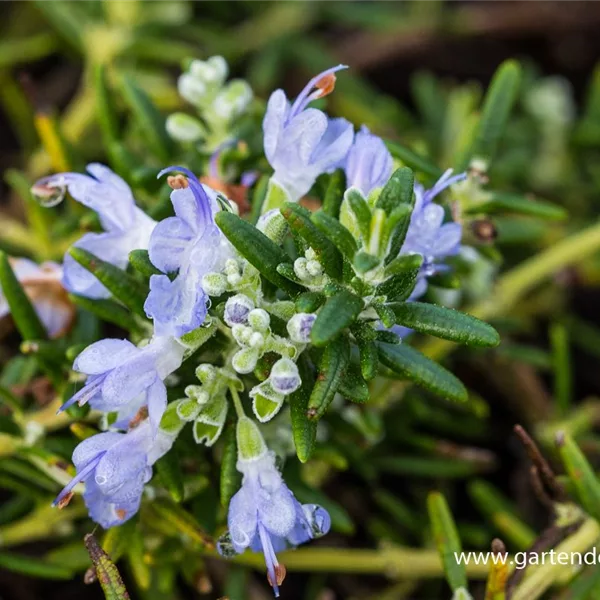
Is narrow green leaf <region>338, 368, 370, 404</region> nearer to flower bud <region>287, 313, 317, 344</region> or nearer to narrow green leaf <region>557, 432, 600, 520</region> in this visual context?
flower bud <region>287, 313, 317, 344</region>

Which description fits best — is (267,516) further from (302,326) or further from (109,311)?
(109,311)


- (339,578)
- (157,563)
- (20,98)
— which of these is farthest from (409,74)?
(157,563)

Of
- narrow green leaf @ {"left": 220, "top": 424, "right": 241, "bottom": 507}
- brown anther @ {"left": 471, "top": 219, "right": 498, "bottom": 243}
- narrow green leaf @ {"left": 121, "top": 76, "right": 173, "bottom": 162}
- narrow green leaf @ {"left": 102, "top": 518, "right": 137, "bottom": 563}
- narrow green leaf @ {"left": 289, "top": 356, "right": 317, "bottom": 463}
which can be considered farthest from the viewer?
narrow green leaf @ {"left": 121, "top": 76, "right": 173, "bottom": 162}

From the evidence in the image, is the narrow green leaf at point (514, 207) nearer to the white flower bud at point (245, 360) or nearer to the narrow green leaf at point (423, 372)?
the narrow green leaf at point (423, 372)

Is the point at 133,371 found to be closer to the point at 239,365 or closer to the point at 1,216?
the point at 239,365

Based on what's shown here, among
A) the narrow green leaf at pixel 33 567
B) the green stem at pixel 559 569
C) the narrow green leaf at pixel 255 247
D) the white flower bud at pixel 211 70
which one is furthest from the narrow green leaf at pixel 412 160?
the narrow green leaf at pixel 33 567

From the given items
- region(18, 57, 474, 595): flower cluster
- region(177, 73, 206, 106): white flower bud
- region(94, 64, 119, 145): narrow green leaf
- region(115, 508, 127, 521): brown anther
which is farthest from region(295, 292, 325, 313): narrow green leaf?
region(94, 64, 119, 145): narrow green leaf

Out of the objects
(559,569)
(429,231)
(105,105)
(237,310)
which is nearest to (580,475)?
(559,569)
